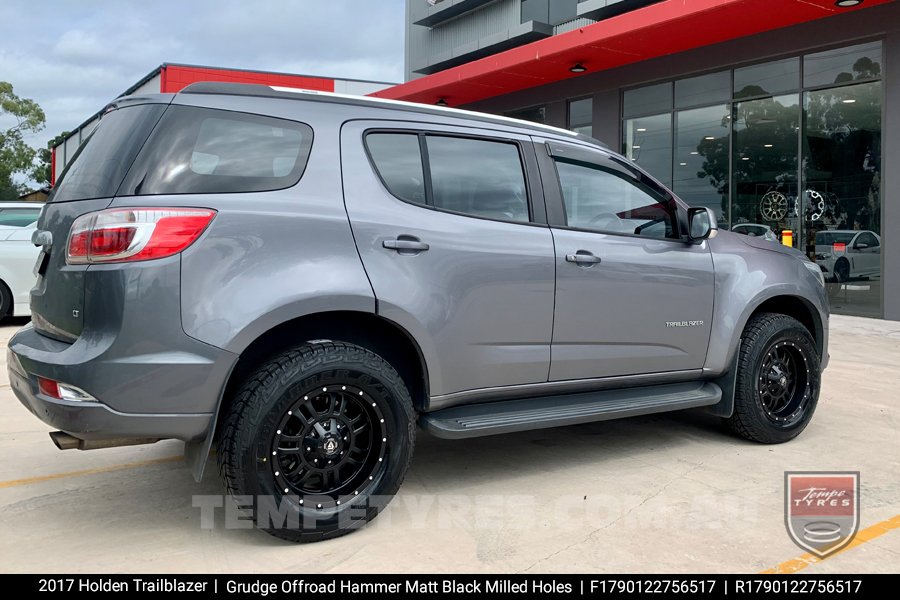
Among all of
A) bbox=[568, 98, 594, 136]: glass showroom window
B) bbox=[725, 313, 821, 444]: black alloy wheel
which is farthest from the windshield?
bbox=[725, 313, 821, 444]: black alloy wheel

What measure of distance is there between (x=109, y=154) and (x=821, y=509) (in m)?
3.48

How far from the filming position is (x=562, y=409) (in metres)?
3.82

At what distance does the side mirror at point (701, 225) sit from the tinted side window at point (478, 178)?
1120mm

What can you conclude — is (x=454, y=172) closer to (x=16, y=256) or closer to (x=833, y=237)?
(x=16, y=256)

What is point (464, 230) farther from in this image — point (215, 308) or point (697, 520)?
point (697, 520)

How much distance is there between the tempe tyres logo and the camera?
3.14 meters

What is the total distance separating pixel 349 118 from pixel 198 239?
0.93 metres

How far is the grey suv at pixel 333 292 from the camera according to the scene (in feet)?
9.31

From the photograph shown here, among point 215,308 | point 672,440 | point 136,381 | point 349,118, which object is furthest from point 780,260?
point 136,381

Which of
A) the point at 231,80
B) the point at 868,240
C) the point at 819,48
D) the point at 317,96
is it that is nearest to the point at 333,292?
the point at 317,96

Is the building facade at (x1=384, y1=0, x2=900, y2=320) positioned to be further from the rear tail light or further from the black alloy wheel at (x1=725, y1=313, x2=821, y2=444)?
the rear tail light

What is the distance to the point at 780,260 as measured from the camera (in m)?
4.68

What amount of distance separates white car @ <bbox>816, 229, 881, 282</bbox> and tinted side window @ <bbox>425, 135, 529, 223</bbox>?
913 centimetres

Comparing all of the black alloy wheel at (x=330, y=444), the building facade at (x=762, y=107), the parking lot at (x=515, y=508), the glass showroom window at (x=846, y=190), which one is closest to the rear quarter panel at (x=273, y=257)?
the black alloy wheel at (x=330, y=444)
